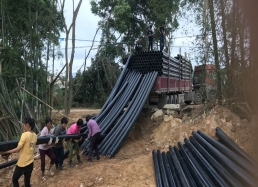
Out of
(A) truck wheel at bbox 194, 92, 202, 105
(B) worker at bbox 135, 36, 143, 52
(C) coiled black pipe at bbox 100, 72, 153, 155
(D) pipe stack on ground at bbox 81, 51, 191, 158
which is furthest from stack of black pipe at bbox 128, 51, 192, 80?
(B) worker at bbox 135, 36, 143, 52

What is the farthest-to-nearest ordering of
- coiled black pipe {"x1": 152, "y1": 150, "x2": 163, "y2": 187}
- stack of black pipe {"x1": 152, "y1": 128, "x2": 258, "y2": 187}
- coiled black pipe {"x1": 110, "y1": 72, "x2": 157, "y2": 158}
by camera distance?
coiled black pipe {"x1": 110, "y1": 72, "x2": 157, "y2": 158}
coiled black pipe {"x1": 152, "y1": 150, "x2": 163, "y2": 187}
stack of black pipe {"x1": 152, "y1": 128, "x2": 258, "y2": 187}

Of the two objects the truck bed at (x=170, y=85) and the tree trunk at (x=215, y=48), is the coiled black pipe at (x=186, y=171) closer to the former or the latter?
the tree trunk at (x=215, y=48)

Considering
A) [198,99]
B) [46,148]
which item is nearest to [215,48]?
[46,148]

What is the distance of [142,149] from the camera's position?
6.72m

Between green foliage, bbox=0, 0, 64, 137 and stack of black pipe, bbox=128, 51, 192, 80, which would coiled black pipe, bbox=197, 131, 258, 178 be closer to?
stack of black pipe, bbox=128, 51, 192, 80

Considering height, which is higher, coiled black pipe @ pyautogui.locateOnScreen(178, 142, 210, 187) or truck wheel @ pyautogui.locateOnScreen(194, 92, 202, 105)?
truck wheel @ pyautogui.locateOnScreen(194, 92, 202, 105)

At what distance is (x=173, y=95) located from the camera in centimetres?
1003

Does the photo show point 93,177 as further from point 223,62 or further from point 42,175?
point 223,62

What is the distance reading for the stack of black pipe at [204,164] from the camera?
4.24 metres

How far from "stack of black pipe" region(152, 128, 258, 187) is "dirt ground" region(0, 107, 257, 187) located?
236 millimetres

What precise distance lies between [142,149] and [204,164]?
7.42ft

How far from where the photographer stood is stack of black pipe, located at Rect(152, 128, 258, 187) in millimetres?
4238

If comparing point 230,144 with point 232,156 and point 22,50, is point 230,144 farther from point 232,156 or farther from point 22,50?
point 22,50

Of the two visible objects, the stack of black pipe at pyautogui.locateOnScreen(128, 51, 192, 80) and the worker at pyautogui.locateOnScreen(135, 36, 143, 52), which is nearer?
the stack of black pipe at pyautogui.locateOnScreen(128, 51, 192, 80)
